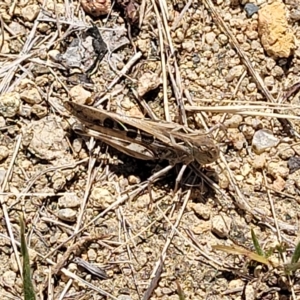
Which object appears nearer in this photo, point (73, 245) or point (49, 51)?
point (73, 245)

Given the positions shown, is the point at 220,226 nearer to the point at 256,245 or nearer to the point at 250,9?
the point at 256,245

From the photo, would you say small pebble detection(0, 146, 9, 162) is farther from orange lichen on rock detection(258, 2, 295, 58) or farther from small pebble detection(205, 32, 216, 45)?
orange lichen on rock detection(258, 2, 295, 58)

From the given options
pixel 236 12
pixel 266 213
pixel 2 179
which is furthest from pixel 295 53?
pixel 2 179

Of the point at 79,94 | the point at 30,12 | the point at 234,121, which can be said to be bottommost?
the point at 234,121

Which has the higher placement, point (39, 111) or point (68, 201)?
point (39, 111)

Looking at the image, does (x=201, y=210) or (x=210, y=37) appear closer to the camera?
(x=201, y=210)

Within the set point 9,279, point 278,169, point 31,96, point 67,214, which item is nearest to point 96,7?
point 31,96

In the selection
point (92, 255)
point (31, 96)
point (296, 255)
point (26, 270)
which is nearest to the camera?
point (26, 270)

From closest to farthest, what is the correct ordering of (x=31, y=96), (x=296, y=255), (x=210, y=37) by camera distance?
(x=296, y=255)
(x=31, y=96)
(x=210, y=37)

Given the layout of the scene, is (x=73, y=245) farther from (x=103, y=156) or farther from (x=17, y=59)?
(x=17, y=59)
